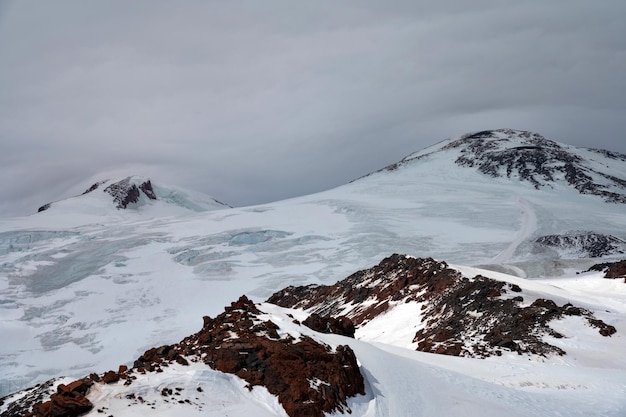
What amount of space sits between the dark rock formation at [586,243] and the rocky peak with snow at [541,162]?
3879cm

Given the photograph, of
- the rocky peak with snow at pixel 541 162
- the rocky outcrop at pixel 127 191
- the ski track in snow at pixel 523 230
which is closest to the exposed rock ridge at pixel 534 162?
the rocky peak with snow at pixel 541 162

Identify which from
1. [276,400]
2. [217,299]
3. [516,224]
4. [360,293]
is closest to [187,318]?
[217,299]

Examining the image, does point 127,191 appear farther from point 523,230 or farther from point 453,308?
point 453,308

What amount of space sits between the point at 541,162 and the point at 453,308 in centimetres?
12403

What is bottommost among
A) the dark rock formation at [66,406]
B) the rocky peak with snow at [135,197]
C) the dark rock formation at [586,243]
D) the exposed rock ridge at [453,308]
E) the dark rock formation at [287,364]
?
the dark rock formation at [586,243]

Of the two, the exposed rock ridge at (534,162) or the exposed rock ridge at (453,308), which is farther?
the exposed rock ridge at (534,162)

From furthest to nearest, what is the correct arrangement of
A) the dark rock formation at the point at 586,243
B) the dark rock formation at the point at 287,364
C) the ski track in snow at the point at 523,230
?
the dark rock formation at the point at 586,243, the ski track in snow at the point at 523,230, the dark rock formation at the point at 287,364

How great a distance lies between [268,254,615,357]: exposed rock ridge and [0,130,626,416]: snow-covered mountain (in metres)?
Answer: 0.24

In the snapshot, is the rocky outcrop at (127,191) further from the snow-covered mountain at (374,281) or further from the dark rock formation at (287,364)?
the dark rock formation at (287,364)

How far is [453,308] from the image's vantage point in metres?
30.0

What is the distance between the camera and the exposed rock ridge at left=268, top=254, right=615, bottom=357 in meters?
22.8

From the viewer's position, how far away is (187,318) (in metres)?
52.2

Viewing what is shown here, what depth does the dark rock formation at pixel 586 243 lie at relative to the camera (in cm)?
6912

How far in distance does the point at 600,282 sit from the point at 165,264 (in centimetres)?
5454
